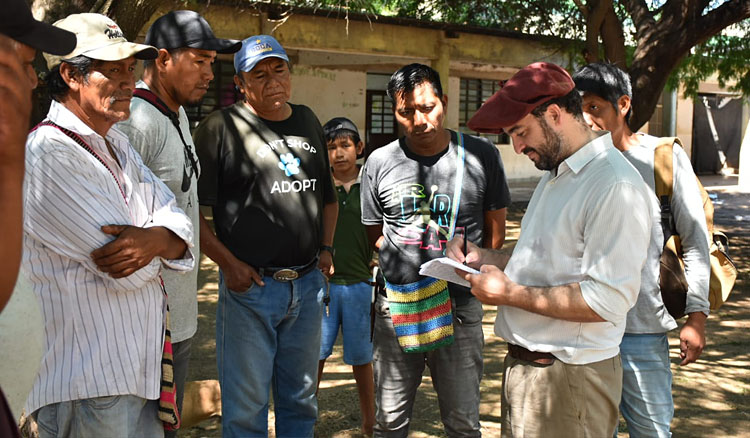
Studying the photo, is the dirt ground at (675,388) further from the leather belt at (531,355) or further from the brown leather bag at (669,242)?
the leather belt at (531,355)

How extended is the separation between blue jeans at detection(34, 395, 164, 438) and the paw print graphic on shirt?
1348mm

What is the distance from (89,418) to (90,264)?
431mm

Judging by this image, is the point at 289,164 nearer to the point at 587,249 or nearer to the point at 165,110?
the point at 165,110

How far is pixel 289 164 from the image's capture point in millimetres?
3293

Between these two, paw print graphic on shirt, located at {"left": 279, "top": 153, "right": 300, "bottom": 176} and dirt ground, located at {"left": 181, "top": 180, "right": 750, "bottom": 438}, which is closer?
paw print graphic on shirt, located at {"left": 279, "top": 153, "right": 300, "bottom": 176}

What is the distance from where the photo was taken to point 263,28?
1265 centimetres

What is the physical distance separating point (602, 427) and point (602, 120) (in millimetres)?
1262

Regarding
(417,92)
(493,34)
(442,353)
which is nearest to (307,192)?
(417,92)

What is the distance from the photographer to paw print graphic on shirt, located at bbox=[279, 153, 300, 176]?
3.28 metres

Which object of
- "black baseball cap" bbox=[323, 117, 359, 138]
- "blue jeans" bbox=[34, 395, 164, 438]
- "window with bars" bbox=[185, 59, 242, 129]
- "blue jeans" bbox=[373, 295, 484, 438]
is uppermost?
"window with bars" bbox=[185, 59, 242, 129]

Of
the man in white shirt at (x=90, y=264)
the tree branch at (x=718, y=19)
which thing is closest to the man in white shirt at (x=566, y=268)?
the man in white shirt at (x=90, y=264)

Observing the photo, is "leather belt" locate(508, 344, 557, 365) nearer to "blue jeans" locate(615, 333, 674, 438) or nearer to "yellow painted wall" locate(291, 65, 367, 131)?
"blue jeans" locate(615, 333, 674, 438)

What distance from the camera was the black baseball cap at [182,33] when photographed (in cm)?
296

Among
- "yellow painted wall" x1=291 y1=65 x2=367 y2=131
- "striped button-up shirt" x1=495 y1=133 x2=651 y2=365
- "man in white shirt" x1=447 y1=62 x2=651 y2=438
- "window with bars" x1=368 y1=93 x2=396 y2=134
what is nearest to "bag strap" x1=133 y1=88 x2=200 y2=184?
"man in white shirt" x1=447 y1=62 x2=651 y2=438
